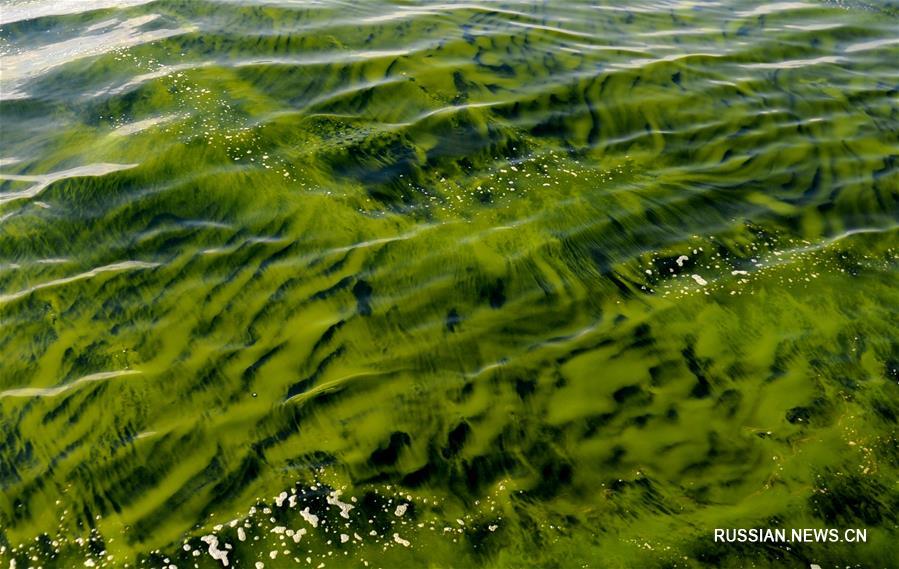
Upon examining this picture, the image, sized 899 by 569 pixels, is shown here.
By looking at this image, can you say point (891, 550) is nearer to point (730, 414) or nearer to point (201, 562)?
point (730, 414)

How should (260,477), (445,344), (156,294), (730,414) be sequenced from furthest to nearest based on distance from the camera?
(156,294), (445,344), (730,414), (260,477)

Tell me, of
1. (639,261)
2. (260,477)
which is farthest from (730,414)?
(260,477)

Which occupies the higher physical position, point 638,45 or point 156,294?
point 638,45

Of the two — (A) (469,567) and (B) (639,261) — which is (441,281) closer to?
(B) (639,261)

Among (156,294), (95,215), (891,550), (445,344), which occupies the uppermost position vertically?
(95,215)

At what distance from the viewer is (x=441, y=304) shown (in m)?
2.94

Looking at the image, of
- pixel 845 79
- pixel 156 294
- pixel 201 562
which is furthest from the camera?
pixel 845 79

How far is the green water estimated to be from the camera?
2.25 meters

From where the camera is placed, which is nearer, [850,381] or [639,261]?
[850,381]

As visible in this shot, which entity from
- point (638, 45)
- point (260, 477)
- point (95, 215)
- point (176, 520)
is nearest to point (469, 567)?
point (260, 477)

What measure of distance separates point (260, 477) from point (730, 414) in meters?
1.86

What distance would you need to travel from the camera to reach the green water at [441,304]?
2.25 metres

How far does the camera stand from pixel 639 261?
3152mm

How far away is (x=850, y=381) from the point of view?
2631 mm
